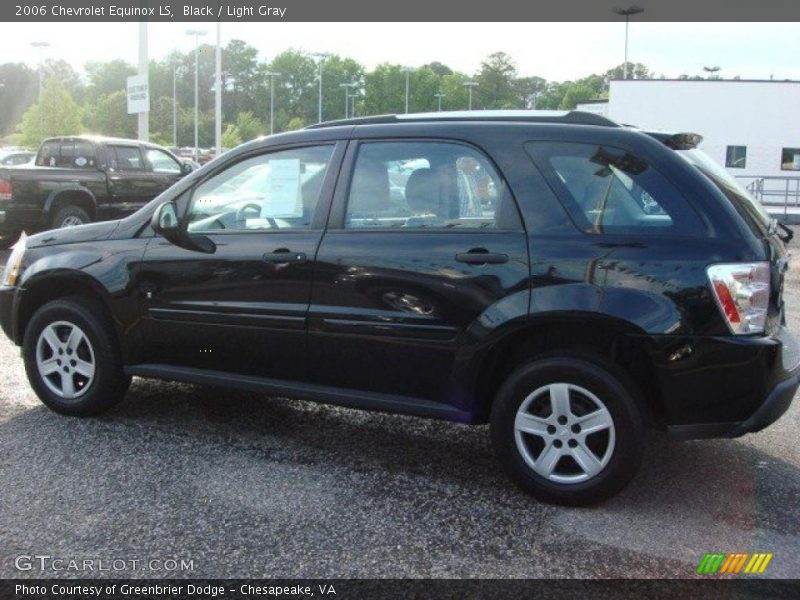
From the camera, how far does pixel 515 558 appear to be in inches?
132

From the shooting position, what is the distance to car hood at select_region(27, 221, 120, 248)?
4.98 m

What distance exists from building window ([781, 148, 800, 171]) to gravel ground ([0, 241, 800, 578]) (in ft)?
111

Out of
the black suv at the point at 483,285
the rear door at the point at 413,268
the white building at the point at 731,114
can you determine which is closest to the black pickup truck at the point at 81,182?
the black suv at the point at 483,285

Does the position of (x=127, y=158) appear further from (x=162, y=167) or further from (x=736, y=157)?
(x=736, y=157)

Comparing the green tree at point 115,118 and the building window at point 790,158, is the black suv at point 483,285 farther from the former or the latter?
the green tree at point 115,118

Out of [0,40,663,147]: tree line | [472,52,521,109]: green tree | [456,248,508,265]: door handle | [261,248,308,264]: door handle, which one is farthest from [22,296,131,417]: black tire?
[472,52,521,109]: green tree

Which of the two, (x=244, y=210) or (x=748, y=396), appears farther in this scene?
(x=244, y=210)

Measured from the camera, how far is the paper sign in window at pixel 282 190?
4539mm

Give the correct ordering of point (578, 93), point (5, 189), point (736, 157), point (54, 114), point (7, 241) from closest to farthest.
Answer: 1. point (5, 189)
2. point (7, 241)
3. point (736, 157)
4. point (54, 114)
5. point (578, 93)

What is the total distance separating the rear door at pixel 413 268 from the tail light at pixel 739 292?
2.70 feet

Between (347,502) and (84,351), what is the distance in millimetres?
2101

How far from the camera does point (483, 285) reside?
12.8 ft

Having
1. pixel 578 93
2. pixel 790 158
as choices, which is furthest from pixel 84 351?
pixel 578 93

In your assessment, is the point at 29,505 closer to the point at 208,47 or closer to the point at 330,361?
the point at 330,361
